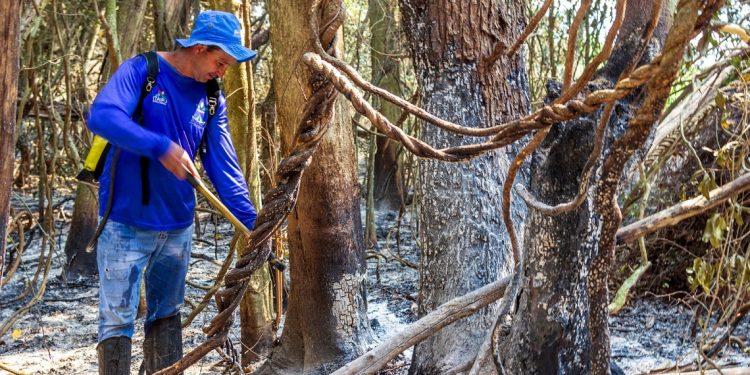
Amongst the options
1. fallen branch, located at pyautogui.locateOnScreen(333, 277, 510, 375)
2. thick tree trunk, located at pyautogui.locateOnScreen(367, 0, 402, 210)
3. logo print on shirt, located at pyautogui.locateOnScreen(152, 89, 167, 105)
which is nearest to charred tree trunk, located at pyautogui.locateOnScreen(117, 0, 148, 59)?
thick tree trunk, located at pyautogui.locateOnScreen(367, 0, 402, 210)

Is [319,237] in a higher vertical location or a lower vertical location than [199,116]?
lower

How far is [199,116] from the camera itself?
405cm

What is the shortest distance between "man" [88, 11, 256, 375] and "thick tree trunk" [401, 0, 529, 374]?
83 centimetres

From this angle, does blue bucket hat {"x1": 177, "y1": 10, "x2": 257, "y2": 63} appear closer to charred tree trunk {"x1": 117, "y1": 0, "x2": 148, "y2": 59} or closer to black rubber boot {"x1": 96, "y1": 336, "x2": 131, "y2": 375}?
black rubber boot {"x1": 96, "y1": 336, "x2": 131, "y2": 375}

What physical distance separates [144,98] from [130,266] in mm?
765

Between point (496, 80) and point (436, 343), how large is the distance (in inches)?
48.8

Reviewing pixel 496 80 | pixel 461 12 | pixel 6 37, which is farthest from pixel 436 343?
pixel 6 37

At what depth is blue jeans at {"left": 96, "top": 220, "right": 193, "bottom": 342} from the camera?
401 cm

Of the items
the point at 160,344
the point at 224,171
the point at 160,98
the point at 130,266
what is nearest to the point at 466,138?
the point at 224,171

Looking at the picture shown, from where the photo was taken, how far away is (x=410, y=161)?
29.9 feet

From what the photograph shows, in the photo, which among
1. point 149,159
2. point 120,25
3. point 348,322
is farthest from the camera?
point 120,25

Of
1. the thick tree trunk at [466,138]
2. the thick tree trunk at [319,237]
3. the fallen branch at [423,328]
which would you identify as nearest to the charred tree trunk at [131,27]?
the thick tree trunk at [319,237]

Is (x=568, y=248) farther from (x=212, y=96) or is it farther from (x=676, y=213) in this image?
(x=212, y=96)

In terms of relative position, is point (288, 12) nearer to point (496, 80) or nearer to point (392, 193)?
point (496, 80)
